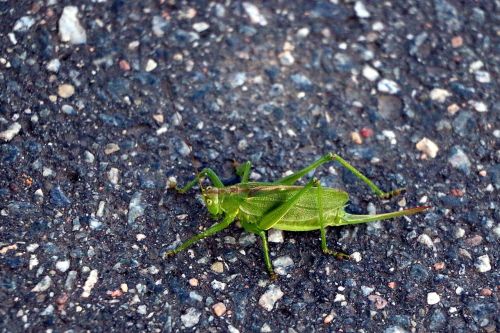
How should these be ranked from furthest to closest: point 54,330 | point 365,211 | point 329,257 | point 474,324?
point 365,211 < point 329,257 < point 474,324 < point 54,330

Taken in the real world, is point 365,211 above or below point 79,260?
below

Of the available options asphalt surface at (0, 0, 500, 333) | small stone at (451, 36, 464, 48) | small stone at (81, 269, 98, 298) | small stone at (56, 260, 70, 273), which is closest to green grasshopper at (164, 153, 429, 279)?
asphalt surface at (0, 0, 500, 333)

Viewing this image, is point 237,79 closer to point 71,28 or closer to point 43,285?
point 71,28

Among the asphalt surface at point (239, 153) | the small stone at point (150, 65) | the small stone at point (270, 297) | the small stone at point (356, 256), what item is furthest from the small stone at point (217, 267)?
the small stone at point (150, 65)

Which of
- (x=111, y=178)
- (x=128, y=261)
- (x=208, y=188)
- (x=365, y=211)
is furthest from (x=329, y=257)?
(x=111, y=178)

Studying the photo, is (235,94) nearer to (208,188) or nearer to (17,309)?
(208,188)

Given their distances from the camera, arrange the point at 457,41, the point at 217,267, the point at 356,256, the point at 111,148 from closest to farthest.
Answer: the point at 217,267 → the point at 356,256 → the point at 111,148 → the point at 457,41

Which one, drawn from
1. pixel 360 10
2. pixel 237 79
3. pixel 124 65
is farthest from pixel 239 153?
pixel 360 10
